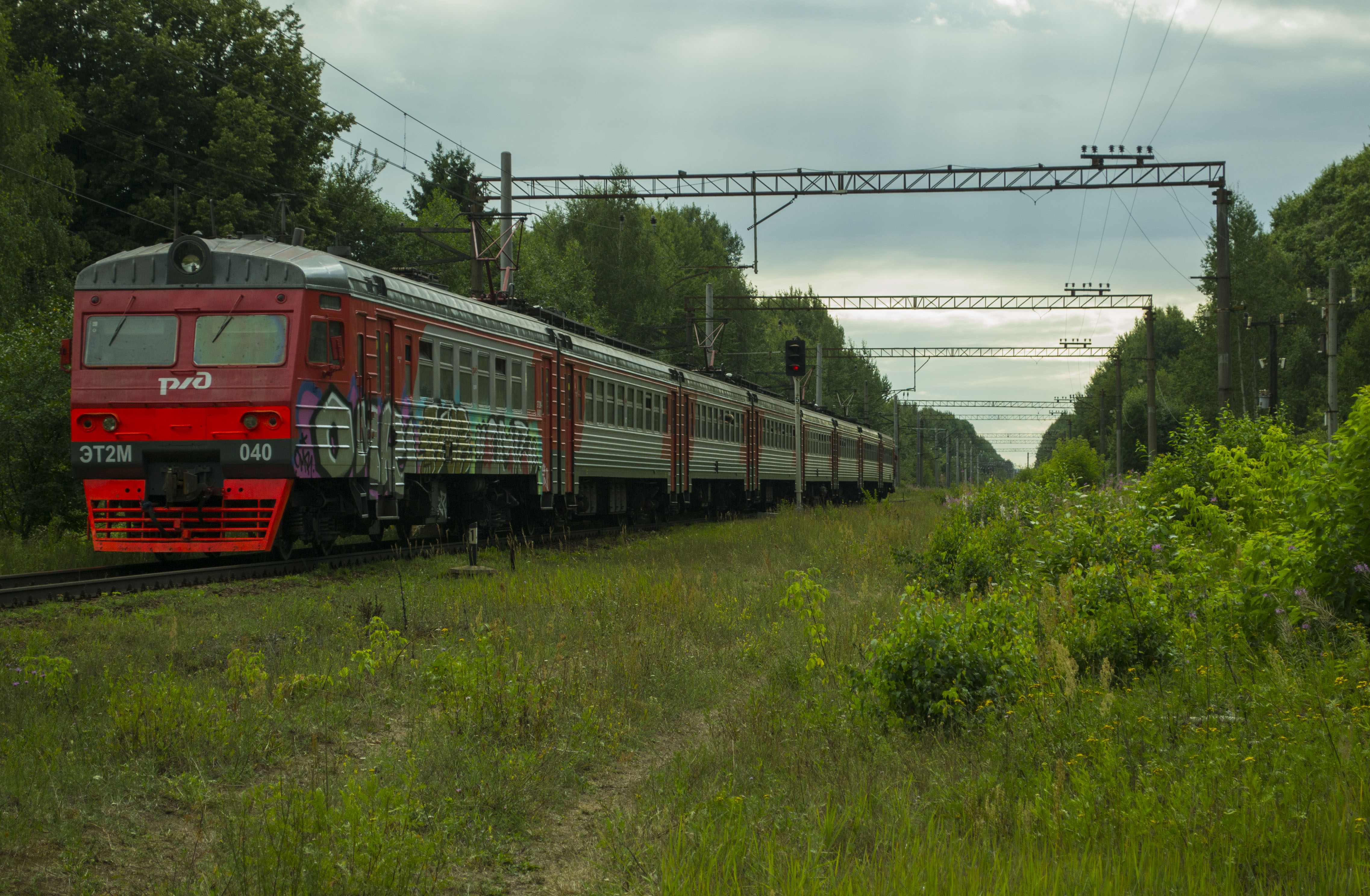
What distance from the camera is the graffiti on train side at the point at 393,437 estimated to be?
40.3 ft

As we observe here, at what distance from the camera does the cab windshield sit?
12156 millimetres

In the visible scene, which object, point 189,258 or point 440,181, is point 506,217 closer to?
point 189,258

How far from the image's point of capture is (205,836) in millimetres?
4512

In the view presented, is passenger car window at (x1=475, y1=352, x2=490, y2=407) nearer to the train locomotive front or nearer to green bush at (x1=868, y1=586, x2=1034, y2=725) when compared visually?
the train locomotive front

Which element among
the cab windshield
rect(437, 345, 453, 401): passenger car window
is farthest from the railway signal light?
the cab windshield

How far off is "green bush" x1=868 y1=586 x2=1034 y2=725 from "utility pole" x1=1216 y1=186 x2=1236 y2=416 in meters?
18.3

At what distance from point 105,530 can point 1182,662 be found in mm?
10662

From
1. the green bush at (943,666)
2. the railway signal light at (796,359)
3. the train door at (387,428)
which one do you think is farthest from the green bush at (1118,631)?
the railway signal light at (796,359)

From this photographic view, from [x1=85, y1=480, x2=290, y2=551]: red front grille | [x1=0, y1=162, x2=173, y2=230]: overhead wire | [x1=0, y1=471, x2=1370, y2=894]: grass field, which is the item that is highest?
[x1=0, y1=162, x2=173, y2=230]: overhead wire

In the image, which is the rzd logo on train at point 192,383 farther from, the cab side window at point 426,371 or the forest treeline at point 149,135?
the forest treeline at point 149,135

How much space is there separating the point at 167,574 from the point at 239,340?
8.43 ft

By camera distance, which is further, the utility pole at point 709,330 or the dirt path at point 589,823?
the utility pole at point 709,330

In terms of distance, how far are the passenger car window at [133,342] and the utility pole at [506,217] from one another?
10.2 meters

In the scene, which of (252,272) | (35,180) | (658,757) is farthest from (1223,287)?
(35,180)
